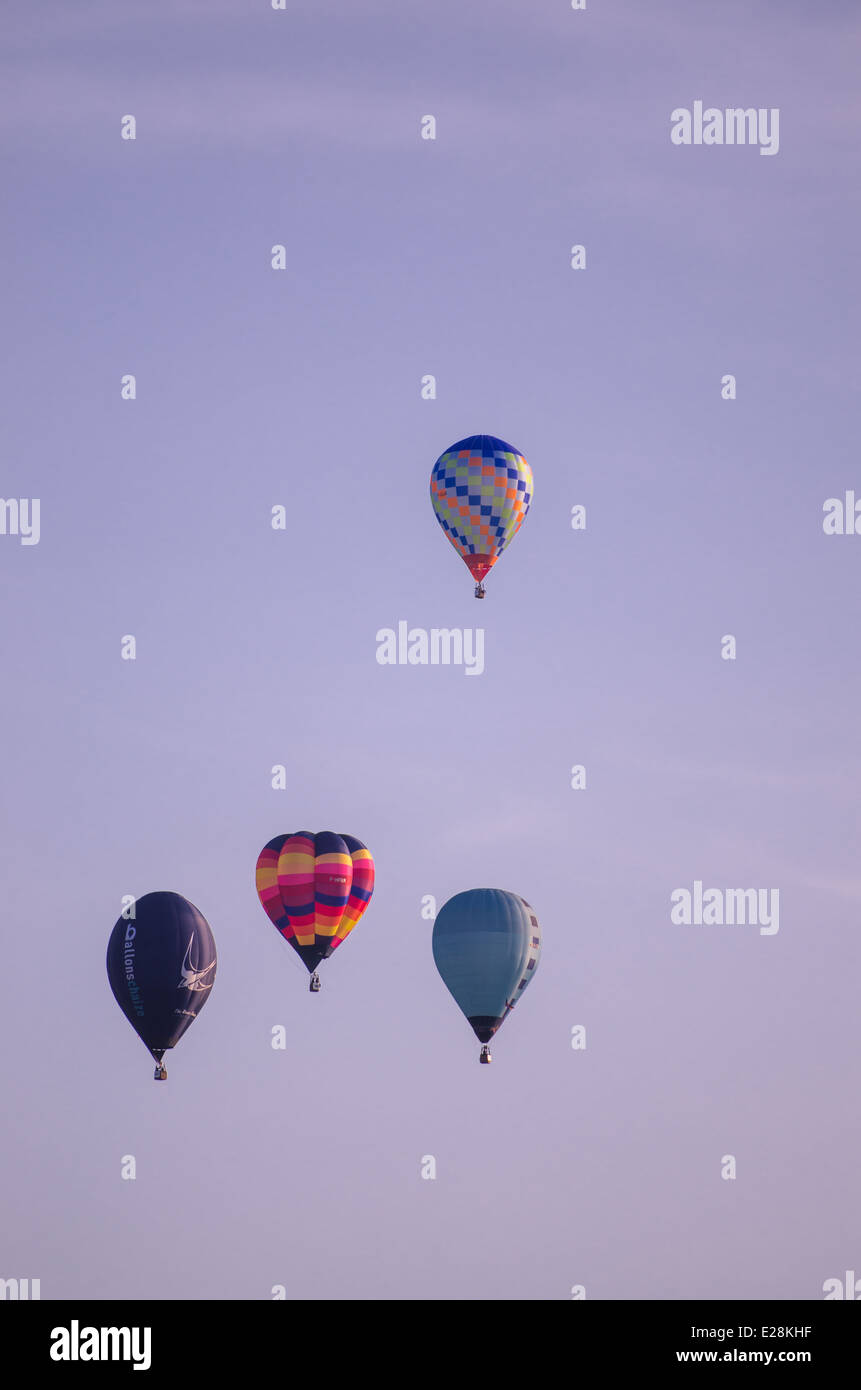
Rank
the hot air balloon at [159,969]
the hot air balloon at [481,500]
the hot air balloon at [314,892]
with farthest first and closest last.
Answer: the hot air balloon at [481,500], the hot air balloon at [314,892], the hot air balloon at [159,969]

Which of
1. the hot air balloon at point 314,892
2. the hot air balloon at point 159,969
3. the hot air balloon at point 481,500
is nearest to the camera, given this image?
the hot air balloon at point 159,969

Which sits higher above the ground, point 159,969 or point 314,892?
point 314,892

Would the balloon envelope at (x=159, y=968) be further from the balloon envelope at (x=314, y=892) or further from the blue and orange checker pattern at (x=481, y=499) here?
the blue and orange checker pattern at (x=481, y=499)

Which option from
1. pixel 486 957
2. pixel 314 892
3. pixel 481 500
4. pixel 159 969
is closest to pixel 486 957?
pixel 486 957

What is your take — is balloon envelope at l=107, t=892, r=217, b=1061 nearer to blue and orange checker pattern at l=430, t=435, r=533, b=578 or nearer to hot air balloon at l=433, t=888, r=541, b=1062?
hot air balloon at l=433, t=888, r=541, b=1062

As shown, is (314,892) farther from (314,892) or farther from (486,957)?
(486,957)

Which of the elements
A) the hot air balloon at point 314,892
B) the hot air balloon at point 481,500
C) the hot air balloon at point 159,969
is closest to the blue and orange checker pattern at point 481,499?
the hot air balloon at point 481,500
